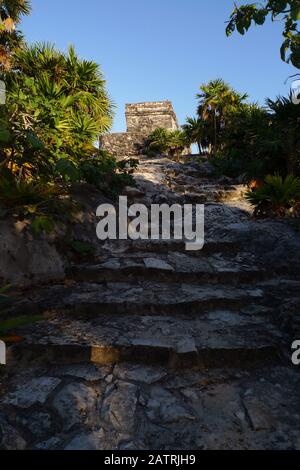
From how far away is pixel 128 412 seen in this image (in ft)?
6.37

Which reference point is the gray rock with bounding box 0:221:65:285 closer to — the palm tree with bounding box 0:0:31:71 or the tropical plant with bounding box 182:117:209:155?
the palm tree with bounding box 0:0:31:71

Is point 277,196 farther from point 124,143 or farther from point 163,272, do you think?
point 124,143

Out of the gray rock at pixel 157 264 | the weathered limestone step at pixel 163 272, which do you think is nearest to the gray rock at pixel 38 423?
the weathered limestone step at pixel 163 272

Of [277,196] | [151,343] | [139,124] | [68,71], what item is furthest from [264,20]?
[139,124]

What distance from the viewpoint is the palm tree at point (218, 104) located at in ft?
67.7

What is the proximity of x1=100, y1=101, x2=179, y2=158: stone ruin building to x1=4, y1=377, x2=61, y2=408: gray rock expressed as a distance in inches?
830

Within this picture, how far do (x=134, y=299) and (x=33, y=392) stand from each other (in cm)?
131

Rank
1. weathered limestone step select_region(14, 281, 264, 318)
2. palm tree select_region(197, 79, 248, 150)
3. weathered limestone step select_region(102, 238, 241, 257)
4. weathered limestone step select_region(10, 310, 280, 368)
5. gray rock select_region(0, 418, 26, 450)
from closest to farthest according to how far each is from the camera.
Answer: gray rock select_region(0, 418, 26, 450), weathered limestone step select_region(10, 310, 280, 368), weathered limestone step select_region(14, 281, 264, 318), weathered limestone step select_region(102, 238, 241, 257), palm tree select_region(197, 79, 248, 150)

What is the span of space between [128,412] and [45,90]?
758 cm

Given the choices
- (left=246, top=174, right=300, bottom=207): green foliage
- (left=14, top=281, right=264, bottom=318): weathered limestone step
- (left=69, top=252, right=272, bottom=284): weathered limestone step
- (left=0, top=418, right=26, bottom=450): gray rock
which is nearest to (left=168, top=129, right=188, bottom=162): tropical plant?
(left=246, top=174, right=300, bottom=207): green foliage

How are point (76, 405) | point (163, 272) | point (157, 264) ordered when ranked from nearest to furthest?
point (76, 405)
point (163, 272)
point (157, 264)

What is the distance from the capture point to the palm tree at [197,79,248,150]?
67.7ft

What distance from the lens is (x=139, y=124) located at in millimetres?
24000

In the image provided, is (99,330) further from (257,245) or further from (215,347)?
(257,245)
